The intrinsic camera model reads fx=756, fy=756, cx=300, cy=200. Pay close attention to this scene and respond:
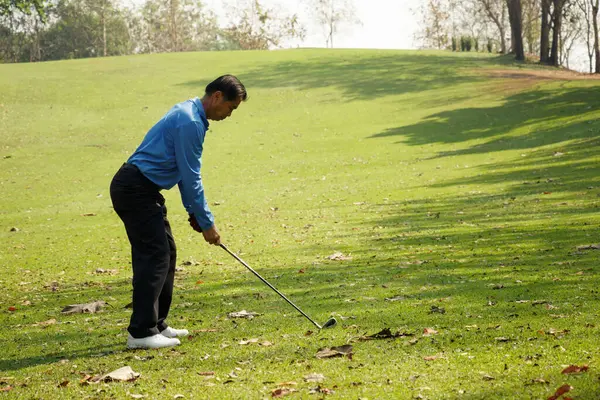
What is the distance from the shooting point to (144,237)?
6.82 meters

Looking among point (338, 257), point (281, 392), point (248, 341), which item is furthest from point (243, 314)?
point (338, 257)

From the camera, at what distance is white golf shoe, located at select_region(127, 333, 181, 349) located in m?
6.93

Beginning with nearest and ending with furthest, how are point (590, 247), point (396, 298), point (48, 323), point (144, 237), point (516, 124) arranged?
point (144, 237) < point (48, 323) < point (396, 298) < point (590, 247) < point (516, 124)

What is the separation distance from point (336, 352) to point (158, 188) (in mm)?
2172

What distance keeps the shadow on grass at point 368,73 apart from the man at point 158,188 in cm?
3299

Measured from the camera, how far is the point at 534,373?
213 inches

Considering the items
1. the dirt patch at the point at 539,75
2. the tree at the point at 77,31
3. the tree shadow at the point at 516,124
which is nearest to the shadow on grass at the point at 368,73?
the dirt patch at the point at 539,75

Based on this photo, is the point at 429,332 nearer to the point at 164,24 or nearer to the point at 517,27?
the point at 517,27

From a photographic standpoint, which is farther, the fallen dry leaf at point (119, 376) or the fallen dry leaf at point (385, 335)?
the fallen dry leaf at point (385, 335)

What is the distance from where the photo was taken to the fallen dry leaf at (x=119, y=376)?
19.6ft

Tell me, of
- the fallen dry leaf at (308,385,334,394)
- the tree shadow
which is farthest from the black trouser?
the tree shadow

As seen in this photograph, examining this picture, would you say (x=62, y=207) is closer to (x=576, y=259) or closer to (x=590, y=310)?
(x=576, y=259)

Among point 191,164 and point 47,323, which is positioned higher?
point 191,164

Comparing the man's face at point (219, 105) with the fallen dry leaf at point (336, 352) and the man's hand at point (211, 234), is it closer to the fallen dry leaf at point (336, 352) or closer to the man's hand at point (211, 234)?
the man's hand at point (211, 234)
